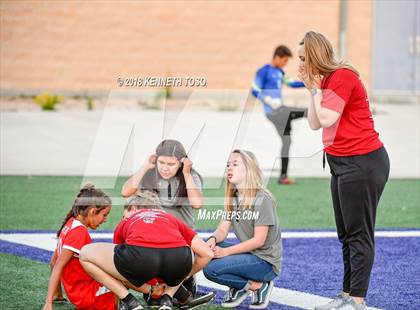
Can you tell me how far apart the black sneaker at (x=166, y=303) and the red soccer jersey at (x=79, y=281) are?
0.99ft

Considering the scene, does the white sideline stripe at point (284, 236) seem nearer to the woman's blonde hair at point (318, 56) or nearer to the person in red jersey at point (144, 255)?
the person in red jersey at point (144, 255)

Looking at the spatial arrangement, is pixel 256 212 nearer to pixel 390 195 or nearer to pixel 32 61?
pixel 390 195

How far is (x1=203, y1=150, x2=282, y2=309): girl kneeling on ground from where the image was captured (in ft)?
18.0

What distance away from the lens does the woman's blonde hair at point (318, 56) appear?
16.5 feet

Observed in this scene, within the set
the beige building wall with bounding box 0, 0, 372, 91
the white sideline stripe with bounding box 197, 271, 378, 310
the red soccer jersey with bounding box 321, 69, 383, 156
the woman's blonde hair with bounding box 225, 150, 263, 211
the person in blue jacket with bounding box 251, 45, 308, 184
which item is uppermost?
the beige building wall with bounding box 0, 0, 372, 91

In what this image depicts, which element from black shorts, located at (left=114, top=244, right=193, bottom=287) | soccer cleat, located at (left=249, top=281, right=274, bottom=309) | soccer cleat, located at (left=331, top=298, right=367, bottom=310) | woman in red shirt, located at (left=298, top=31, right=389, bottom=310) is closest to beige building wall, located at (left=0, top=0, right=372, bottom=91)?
soccer cleat, located at (left=249, top=281, right=274, bottom=309)

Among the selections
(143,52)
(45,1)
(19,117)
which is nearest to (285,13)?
(143,52)

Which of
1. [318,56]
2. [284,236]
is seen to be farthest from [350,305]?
[284,236]

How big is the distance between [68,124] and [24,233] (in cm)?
771

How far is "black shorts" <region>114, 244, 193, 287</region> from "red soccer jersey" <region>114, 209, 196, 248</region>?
34 millimetres

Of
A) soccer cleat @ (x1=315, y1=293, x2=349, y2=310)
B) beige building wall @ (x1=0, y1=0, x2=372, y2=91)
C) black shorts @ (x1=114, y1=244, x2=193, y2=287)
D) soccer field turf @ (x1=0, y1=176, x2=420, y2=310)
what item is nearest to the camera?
black shorts @ (x1=114, y1=244, x2=193, y2=287)

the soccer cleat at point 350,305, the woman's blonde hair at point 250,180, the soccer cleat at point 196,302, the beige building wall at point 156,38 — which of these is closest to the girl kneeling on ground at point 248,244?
the woman's blonde hair at point 250,180

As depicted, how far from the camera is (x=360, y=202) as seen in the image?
5.14 meters

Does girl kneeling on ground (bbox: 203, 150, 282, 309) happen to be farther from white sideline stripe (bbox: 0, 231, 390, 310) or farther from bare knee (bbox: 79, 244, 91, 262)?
bare knee (bbox: 79, 244, 91, 262)
